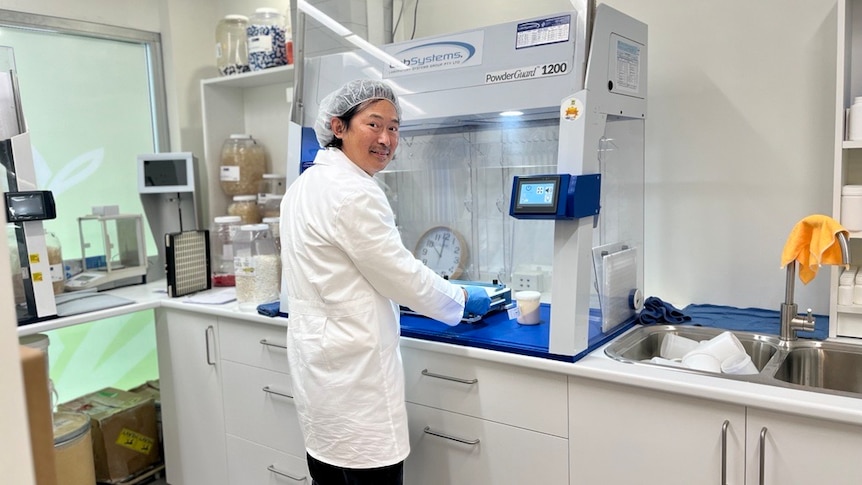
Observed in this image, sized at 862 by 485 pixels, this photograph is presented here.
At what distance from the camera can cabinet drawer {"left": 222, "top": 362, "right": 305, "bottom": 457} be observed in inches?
87.0

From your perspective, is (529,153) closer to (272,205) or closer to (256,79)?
(272,205)

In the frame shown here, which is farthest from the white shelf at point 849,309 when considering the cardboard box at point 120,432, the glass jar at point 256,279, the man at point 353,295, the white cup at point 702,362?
the cardboard box at point 120,432

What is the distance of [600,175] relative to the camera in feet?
5.39

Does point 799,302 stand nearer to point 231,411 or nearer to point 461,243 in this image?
point 461,243

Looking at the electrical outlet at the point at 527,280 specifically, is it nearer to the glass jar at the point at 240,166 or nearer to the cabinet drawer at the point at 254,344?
the cabinet drawer at the point at 254,344

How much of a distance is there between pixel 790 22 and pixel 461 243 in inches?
49.6

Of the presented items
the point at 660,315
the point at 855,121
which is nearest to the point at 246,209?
the point at 660,315

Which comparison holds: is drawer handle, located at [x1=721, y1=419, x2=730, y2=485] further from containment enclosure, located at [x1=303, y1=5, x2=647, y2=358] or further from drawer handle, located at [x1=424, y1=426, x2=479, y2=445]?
drawer handle, located at [x1=424, y1=426, x2=479, y2=445]

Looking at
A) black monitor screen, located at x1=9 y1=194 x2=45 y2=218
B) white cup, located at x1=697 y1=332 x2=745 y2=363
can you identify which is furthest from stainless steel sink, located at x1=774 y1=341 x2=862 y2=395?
black monitor screen, located at x1=9 y1=194 x2=45 y2=218

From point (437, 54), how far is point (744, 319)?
4.00 ft

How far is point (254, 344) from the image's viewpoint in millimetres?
2291

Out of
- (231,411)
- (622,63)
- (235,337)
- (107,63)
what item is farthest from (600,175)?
(107,63)

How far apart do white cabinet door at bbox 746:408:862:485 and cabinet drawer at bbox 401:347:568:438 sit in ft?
1.43

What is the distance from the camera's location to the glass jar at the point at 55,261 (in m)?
2.50
